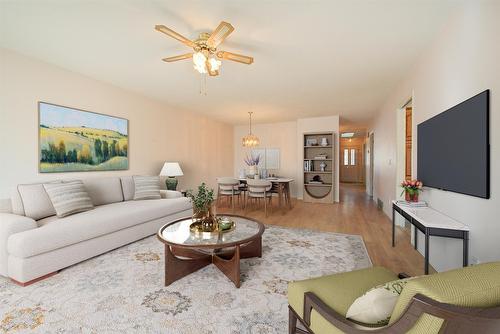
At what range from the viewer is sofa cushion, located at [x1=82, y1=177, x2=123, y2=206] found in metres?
3.20

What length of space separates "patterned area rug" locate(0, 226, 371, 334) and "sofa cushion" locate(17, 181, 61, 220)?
2.31ft

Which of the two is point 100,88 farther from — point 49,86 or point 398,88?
point 398,88

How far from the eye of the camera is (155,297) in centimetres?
178

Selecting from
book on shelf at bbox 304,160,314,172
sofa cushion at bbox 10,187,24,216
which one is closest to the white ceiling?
sofa cushion at bbox 10,187,24,216

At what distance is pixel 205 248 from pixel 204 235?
314 millimetres

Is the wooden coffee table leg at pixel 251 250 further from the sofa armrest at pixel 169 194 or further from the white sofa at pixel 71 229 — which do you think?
the sofa armrest at pixel 169 194

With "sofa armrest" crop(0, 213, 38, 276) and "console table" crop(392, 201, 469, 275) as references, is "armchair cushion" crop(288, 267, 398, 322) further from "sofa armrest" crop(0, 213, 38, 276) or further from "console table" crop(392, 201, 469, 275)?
"sofa armrest" crop(0, 213, 38, 276)

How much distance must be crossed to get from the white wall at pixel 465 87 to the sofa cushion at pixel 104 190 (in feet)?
13.7

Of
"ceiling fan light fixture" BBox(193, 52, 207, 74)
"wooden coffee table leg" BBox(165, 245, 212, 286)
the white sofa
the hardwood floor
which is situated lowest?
the hardwood floor

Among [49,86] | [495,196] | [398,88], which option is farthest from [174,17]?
[398,88]

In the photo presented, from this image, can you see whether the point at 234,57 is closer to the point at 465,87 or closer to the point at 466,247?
the point at 465,87

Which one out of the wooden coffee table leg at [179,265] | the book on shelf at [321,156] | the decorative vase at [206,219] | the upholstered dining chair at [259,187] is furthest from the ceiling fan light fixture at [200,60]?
the book on shelf at [321,156]

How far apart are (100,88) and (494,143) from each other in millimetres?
4681

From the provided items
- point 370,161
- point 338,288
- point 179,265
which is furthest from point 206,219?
point 370,161
